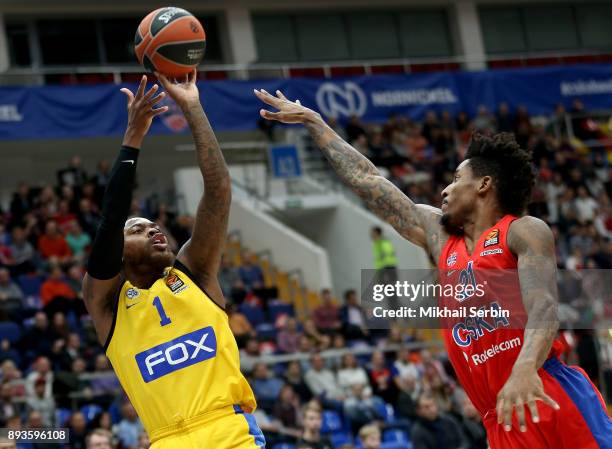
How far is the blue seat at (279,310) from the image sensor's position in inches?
733

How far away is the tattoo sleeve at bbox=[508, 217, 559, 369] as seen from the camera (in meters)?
4.85

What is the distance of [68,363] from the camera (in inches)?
555

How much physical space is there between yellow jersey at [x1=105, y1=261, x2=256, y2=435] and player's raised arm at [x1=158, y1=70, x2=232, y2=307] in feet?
0.23

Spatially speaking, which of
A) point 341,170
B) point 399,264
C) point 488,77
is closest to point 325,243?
point 399,264

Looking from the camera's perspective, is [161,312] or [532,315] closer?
[532,315]

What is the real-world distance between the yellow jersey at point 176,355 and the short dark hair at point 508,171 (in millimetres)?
1524

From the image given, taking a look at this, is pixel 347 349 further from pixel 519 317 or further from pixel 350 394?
pixel 519 317

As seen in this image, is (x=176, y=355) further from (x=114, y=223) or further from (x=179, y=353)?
(x=114, y=223)

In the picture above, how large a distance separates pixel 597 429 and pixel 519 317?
2.07ft

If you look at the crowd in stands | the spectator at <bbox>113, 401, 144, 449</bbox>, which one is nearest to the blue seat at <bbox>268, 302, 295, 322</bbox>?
the crowd in stands

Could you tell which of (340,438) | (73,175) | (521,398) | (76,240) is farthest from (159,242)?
(73,175)

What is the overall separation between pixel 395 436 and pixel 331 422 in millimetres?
827

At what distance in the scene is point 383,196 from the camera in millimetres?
6219

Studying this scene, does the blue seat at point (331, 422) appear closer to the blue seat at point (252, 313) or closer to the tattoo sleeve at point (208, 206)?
the blue seat at point (252, 313)
